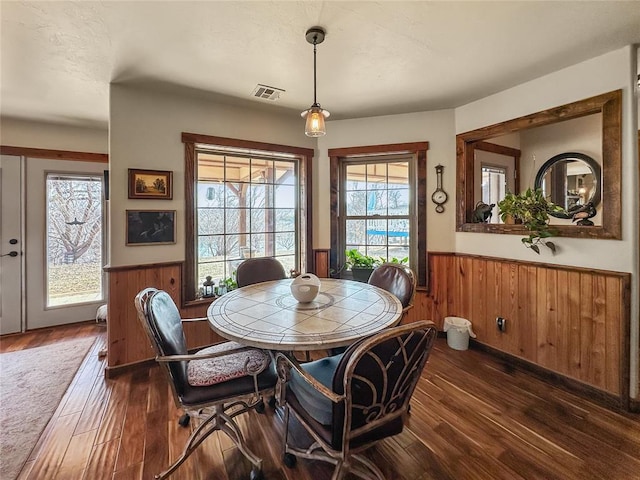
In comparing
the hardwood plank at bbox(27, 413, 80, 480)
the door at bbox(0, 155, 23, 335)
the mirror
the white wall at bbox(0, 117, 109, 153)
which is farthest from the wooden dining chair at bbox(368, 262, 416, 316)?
the door at bbox(0, 155, 23, 335)

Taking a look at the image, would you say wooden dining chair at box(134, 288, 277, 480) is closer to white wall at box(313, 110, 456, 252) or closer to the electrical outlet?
the electrical outlet

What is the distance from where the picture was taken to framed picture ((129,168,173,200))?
2.66 metres

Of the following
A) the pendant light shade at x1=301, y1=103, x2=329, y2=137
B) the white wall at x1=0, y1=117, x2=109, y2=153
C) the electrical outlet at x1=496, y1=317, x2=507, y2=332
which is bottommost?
the electrical outlet at x1=496, y1=317, x2=507, y2=332

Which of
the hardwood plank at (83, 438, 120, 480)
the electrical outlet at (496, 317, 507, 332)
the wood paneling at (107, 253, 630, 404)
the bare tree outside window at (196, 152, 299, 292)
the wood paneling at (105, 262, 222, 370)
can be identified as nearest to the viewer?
the hardwood plank at (83, 438, 120, 480)

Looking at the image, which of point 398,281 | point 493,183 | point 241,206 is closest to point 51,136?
point 241,206

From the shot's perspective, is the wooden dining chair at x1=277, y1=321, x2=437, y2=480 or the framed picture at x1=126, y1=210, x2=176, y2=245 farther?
the framed picture at x1=126, y1=210, x2=176, y2=245

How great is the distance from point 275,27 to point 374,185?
6.79ft

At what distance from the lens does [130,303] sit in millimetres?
2672

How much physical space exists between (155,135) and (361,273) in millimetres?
2468

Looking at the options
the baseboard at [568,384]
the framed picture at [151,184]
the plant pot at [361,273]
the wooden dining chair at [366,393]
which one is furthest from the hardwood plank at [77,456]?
the baseboard at [568,384]

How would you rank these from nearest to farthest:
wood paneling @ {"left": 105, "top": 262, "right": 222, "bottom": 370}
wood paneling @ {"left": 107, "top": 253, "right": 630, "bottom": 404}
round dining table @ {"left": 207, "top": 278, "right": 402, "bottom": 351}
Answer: round dining table @ {"left": 207, "top": 278, "right": 402, "bottom": 351}, wood paneling @ {"left": 107, "top": 253, "right": 630, "bottom": 404}, wood paneling @ {"left": 105, "top": 262, "right": 222, "bottom": 370}

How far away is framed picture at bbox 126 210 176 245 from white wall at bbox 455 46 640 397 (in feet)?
10.5

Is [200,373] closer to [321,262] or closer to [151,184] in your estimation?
[151,184]

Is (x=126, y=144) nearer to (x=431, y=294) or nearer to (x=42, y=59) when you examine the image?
(x=42, y=59)
